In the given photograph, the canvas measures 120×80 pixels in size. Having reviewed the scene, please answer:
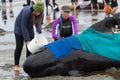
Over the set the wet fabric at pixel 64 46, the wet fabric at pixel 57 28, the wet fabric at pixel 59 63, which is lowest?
the wet fabric at pixel 59 63

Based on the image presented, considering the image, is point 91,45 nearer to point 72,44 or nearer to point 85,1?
point 72,44

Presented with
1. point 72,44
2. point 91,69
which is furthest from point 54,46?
point 91,69

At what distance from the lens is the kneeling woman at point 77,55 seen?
1020 centimetres

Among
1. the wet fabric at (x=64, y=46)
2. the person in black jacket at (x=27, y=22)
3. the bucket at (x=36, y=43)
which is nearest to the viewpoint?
the person in black jacket at (x=27, y=22)

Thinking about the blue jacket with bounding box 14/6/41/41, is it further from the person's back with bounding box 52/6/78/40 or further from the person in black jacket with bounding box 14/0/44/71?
the person's back with bounding box 52/6/78/40

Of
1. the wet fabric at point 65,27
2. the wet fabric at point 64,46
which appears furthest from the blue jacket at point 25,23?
the wet fabric at point 65,27

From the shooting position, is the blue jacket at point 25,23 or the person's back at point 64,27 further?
the person's back at point 64,27

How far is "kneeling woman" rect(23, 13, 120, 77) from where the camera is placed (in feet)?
33.5

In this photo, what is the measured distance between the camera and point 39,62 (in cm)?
1016

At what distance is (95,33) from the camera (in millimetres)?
10594

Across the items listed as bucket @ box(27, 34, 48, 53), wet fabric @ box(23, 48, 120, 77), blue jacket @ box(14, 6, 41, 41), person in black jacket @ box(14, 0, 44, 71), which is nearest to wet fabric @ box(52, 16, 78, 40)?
person in black jacket @ box(14, 0, 44, 71)

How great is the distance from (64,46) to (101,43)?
0.93 metres

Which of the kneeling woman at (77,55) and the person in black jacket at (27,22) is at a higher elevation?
the person in black jacket at (27,22)

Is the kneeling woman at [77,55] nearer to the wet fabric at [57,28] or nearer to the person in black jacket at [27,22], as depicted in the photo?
the wet fabric at [57,28]
